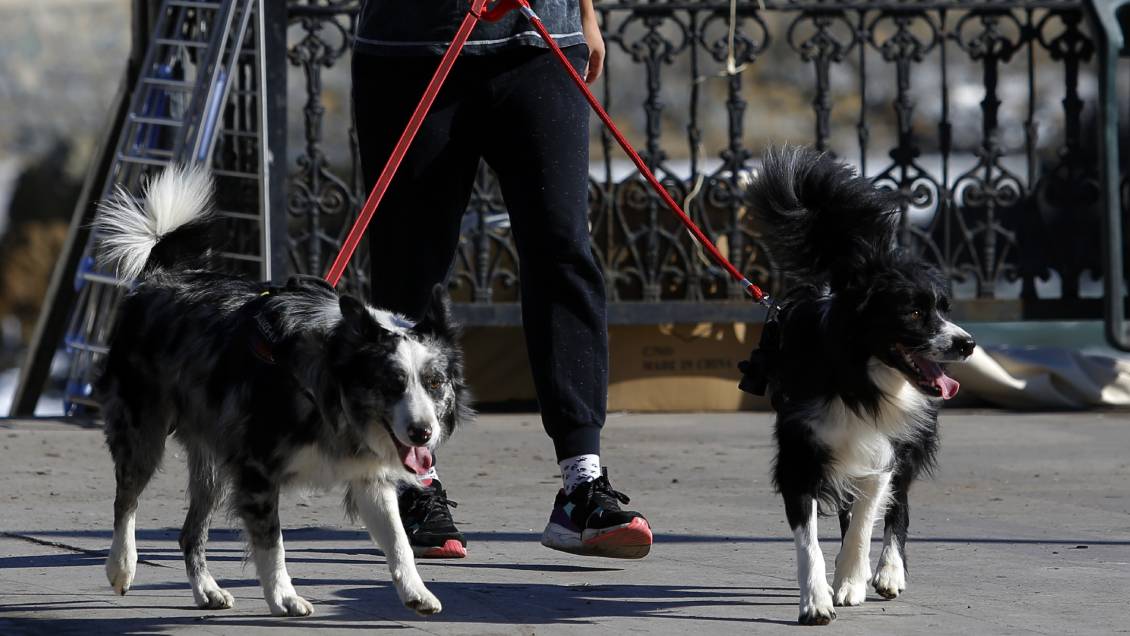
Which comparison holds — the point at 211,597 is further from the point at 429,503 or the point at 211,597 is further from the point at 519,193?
the point at 519,193

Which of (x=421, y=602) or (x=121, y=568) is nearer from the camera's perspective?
(x=421, y=602)

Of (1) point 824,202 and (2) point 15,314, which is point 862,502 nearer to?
(1) point 824,202

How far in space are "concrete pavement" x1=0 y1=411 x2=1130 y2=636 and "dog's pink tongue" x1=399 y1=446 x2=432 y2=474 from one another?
43cm

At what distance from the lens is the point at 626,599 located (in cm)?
454

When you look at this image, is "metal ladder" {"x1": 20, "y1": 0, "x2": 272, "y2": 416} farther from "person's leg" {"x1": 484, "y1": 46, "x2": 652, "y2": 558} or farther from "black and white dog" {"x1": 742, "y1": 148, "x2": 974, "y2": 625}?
"black and white dog" {"x1": 742, "y1": 148, "x2": 974, "y2": 625}

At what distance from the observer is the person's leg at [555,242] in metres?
5.13

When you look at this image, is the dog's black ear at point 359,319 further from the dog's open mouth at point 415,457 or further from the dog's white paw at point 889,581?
the dog's white paw at point 889,581

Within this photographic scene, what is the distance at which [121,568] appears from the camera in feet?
14.7

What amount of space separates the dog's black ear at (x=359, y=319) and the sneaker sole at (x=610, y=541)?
1.24 m

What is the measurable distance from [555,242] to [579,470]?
2.20 feet

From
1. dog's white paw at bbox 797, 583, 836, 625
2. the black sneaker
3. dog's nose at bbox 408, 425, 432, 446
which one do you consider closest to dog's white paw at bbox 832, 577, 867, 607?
dog's white paw at bbox 797, 583, 836, 625

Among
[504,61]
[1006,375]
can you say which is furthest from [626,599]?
[1006,375]

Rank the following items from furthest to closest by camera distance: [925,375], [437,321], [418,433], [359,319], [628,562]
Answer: [628,562], [925,375], [437,321], [359,319], [418,433]

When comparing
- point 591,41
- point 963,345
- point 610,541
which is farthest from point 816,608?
point 591,41
